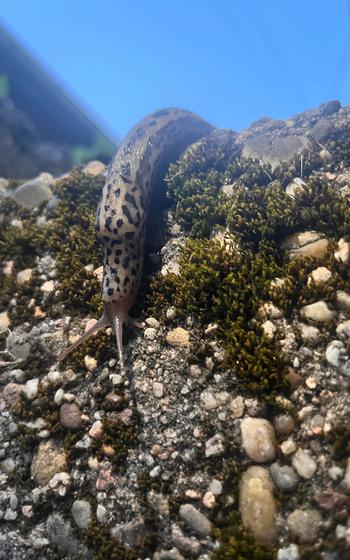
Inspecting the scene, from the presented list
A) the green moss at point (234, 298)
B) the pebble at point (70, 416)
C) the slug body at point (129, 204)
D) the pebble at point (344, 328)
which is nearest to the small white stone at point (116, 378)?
the slug body at point (129, 204)

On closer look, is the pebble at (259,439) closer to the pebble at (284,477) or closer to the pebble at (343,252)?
the pebble at (284,477)

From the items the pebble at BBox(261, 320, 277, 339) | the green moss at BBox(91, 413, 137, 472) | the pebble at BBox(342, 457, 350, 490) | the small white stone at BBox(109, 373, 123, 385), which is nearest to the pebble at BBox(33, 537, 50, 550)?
the green moss at BBox(91, 413, 137, 472)

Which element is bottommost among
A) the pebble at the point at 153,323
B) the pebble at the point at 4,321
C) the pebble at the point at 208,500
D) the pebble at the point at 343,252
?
the pebble at the point at 4,321

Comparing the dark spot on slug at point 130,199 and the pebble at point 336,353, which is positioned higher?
the pebble at point 336,353

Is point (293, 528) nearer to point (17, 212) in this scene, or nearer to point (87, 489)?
point (87, 489)

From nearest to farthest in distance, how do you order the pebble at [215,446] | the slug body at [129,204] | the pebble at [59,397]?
the pebble at [215,446] < the pebble at [59,397] < the slug body at [129,204]

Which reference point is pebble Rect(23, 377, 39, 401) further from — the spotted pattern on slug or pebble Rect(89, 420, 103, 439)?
the spotted pattern on slug

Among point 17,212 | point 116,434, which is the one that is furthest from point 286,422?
point 17,212
